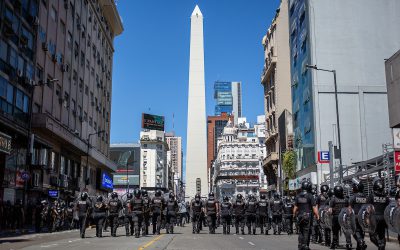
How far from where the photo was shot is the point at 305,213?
13500mm

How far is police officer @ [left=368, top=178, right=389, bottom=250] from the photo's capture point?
41.5 feet

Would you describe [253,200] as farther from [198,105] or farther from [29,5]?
[198,105]

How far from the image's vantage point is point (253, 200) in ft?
81.0

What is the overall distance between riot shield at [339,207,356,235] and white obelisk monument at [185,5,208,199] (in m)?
75.9

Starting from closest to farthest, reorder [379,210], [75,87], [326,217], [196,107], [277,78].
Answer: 1. [379,210]
2. [326,217]
3. [75,87]
4. [277,78]
5. [196,107]

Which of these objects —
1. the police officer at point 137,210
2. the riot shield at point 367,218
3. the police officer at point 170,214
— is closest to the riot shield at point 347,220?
the riot shield at point 367,218

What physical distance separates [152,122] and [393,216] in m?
140

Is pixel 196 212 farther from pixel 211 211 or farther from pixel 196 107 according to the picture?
pixel 196 107

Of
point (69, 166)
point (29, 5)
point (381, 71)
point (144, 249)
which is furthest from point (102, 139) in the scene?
point (144, 249)

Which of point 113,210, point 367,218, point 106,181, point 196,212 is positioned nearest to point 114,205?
point 113,210

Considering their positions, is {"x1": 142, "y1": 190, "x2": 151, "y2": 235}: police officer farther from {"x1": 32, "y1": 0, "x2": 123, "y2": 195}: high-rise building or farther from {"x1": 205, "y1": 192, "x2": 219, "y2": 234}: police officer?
{"x1": 32, "y1": 0, "x2": 123, "y2": 195}: high-rise building

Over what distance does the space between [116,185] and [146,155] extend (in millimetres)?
26005

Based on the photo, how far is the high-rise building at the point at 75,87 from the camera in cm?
3981

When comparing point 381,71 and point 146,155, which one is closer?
point 381,71
